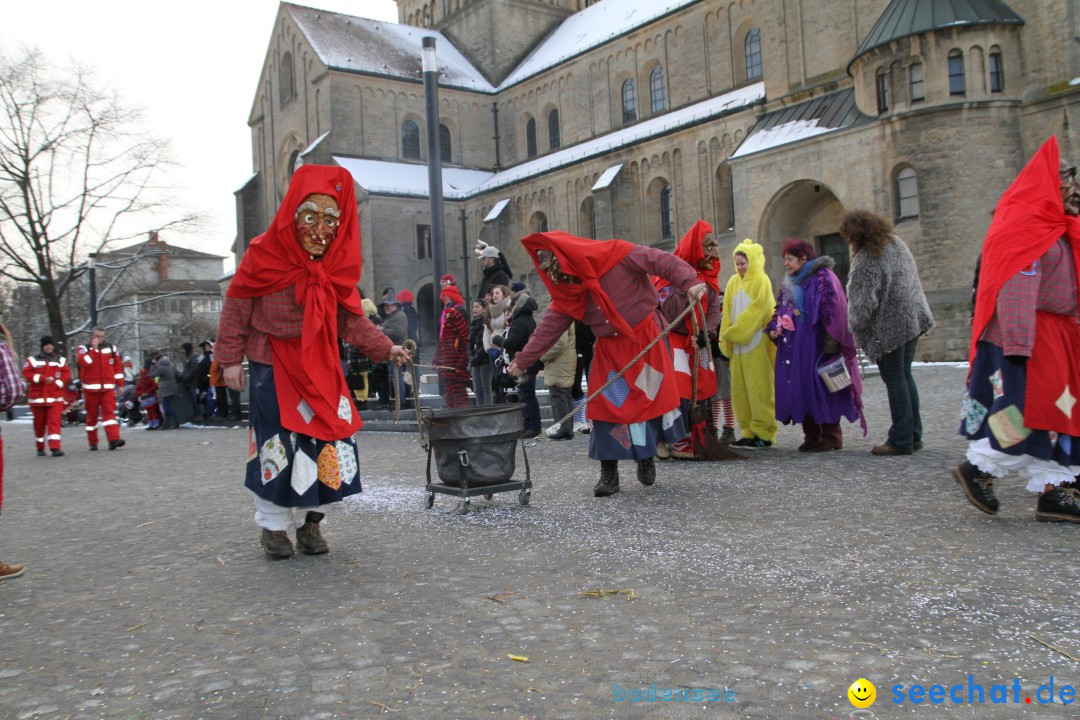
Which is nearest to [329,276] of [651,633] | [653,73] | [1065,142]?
[651,633]

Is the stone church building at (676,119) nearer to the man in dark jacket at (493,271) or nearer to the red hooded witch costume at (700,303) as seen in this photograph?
the man in dark jacket at (493,271)

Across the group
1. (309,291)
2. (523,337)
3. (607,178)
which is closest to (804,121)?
(607,178)

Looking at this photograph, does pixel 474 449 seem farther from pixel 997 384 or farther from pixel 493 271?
pixel 493 271

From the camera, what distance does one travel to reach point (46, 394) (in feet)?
48.5

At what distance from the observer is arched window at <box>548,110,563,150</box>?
45188 millimetres

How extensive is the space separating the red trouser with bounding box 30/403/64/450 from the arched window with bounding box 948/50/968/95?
23007 mm

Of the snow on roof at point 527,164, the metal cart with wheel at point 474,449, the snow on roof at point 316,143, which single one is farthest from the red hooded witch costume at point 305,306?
the snow on roof at point 316,143

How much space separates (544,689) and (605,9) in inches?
1845

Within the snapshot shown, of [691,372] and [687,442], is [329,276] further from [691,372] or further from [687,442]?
[687,442]

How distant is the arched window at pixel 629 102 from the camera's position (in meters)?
40.6

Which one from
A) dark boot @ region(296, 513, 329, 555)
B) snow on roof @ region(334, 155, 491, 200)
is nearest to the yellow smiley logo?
dark boot @ region(296, 513, 329, 555)

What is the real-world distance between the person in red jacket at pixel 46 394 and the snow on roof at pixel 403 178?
2753 cm

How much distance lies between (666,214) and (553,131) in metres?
11.4

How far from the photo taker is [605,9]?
45688 mm
